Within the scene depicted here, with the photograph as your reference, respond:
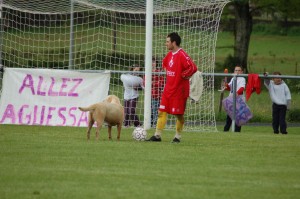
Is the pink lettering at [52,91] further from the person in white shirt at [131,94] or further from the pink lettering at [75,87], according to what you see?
the person in white shirt at [131,94]

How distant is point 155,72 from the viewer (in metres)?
21.8

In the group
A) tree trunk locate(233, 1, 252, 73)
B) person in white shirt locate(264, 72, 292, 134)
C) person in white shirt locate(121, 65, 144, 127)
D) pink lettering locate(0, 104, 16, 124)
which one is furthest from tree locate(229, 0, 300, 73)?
pink lettering locate(0, 104, 16, 124)

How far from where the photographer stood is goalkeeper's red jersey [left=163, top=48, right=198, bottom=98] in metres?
16.4

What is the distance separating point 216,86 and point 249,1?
7.65 metres

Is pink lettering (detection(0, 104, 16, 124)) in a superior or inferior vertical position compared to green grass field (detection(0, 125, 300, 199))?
superior

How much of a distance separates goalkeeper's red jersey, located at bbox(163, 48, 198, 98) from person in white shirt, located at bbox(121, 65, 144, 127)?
587 cm

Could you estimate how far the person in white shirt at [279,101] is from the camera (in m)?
22.6

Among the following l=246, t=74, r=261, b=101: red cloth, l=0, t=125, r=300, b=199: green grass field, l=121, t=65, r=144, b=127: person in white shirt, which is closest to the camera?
l=0, t=125, r=300, b=199: green grass field

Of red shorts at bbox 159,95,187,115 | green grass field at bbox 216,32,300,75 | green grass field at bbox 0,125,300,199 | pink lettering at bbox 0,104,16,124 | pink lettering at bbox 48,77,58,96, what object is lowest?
green grass field at bbox 0,125,300,199

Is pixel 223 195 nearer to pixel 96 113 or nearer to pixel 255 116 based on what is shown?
pixel 96 113

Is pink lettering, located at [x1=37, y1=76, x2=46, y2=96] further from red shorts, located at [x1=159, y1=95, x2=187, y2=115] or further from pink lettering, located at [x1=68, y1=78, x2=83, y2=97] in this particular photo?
red shorts, located at [x1=159, y1=95, x2=187, y2=115]

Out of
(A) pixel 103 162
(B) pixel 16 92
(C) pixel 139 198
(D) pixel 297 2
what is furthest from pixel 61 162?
(D) pixel 297 2

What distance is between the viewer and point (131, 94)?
22781 millimetres

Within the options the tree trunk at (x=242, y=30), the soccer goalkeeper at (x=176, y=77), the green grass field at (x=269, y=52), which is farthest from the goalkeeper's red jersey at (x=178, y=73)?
the green grass field at (x=269, y=52)
